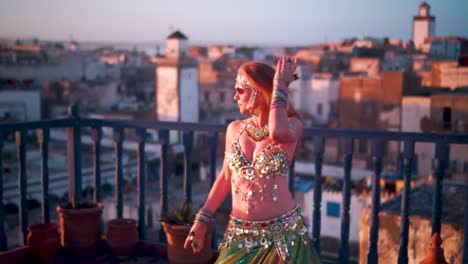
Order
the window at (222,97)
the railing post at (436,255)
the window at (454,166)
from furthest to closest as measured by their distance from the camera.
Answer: the window at (222,97) < the window at (454,166) < the railing post at (436,255)

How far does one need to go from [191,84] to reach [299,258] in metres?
42.8

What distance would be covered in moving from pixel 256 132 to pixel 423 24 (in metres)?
64.5

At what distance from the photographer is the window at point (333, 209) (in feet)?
68.2

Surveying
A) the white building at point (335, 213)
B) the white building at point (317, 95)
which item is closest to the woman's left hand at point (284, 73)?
the white building at point (335, 213)

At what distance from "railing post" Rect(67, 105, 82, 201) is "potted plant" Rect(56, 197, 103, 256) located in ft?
1.18

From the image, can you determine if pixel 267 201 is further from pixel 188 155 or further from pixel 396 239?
pixel 396 239

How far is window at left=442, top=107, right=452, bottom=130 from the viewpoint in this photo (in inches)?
1108

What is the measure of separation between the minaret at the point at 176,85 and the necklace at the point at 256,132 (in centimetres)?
4020

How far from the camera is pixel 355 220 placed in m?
21.0

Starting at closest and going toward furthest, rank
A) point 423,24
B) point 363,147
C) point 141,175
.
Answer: point 141,175 → point 363,147 → point 423,24

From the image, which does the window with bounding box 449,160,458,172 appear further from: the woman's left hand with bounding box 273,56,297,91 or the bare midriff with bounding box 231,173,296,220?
the woman's left hand with bounding box 273,56,297,91

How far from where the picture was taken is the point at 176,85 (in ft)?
143

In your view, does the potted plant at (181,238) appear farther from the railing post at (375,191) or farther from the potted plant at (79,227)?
the railing post at (375,191)

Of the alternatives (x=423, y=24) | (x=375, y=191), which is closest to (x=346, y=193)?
(x=375, y=191)
